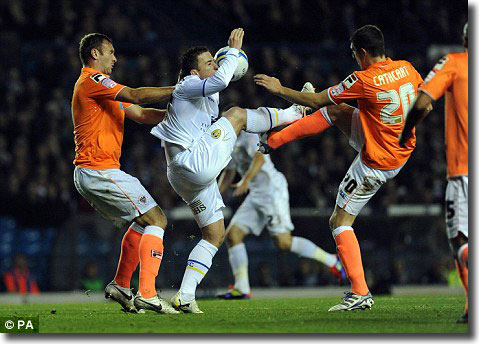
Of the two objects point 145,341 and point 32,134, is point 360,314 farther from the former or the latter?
point 32,134

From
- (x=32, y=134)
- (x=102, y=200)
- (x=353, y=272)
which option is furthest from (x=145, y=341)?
(x=32, y=134)

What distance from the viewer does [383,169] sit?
22.1 feet

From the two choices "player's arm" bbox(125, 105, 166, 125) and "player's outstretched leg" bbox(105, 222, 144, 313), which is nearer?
"player's outstretched leg" bbox(105, 222, 144, 313)

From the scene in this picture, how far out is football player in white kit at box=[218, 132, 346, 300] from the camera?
964 centimetres

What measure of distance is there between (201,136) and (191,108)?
0.23 metres

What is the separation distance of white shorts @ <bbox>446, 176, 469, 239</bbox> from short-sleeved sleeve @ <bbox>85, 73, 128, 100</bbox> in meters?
2.61

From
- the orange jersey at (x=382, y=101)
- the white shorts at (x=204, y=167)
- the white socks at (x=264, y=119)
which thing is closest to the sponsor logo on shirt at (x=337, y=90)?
the orange jersey at (x=382, y=101)

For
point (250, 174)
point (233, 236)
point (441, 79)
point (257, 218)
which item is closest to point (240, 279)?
point (233, 236)

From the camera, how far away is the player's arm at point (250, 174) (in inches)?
365

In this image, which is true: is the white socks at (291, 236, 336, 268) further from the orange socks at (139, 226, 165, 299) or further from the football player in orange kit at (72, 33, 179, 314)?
the orange socks at (139, 226, 165, 299)

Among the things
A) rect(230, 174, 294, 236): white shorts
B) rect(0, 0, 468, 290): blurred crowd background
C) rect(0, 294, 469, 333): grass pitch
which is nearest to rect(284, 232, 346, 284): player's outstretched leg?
rect(230, 174, 294, 236): white shorts

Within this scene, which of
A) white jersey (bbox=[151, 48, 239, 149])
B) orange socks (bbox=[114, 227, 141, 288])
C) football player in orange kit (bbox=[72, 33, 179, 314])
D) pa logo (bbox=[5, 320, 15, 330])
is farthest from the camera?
orange socks (bbox=[114, 227, 141, 288])

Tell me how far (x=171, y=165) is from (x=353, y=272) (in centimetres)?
165

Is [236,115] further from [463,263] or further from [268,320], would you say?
[463,263]
